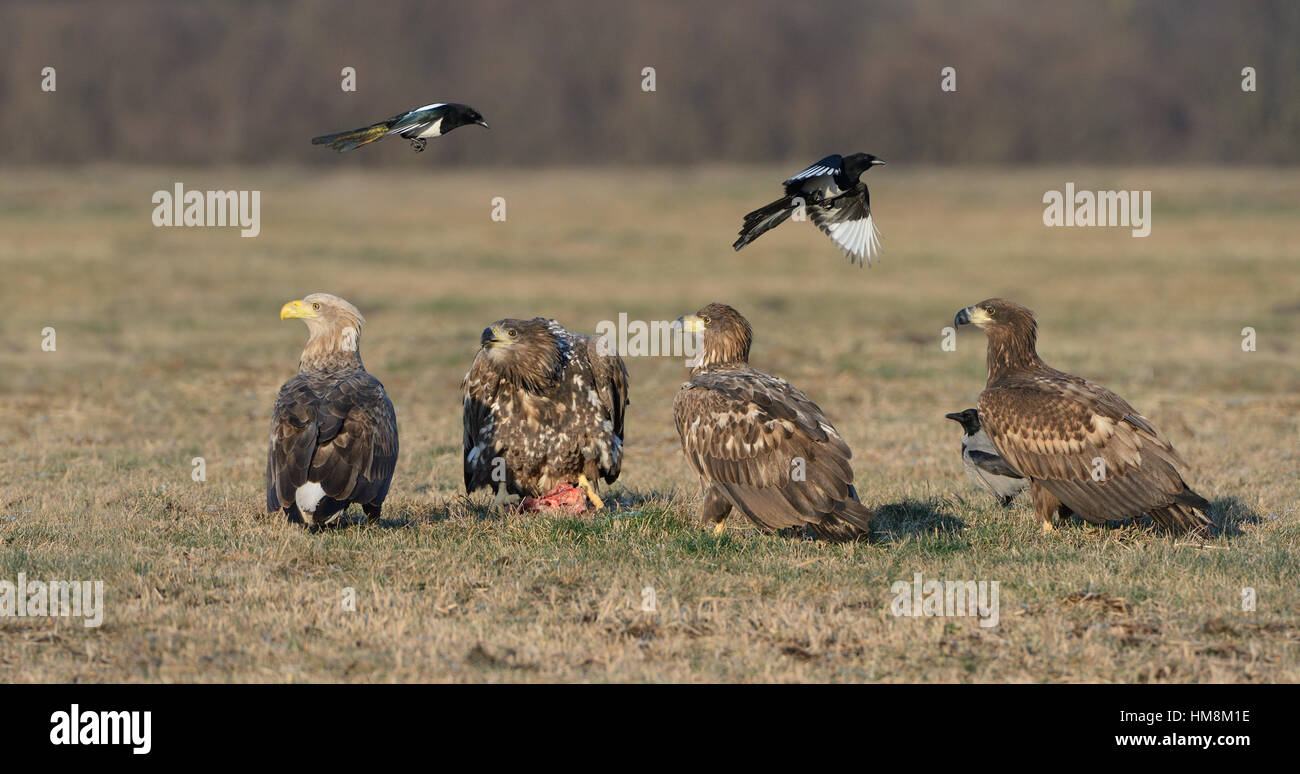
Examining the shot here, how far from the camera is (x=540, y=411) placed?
10828 millimetres

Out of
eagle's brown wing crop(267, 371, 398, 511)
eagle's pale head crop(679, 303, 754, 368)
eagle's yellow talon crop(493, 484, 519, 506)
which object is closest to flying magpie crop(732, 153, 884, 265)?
eagle's pale head crop(679, 303, 754, 368)

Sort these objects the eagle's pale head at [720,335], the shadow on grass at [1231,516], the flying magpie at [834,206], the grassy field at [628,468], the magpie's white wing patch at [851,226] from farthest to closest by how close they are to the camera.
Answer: the eagle's pale head at [720,335]
the magpie's white wing patch at [851,226]
the shadow on grass at [1231,516]
the flying magpie at [834,206]
the grassy field at [628,468]

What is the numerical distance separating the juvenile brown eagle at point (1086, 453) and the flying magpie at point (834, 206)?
1.54 m

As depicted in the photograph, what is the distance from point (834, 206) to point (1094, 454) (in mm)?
2758

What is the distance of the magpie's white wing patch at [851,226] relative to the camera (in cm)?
1048

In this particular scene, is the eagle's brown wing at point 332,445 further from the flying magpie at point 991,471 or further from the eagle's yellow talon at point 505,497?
the flying magpie at point 991,471

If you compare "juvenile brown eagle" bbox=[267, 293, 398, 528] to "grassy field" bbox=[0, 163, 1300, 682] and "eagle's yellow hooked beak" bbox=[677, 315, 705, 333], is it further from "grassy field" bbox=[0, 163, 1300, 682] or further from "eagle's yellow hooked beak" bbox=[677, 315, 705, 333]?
"eagle's yellow hooked beak" bbox=[677, 315, 705, 333]

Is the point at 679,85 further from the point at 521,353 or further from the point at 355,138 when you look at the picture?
the point at 355,138

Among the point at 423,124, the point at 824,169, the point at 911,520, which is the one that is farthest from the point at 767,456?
the point at 423,124

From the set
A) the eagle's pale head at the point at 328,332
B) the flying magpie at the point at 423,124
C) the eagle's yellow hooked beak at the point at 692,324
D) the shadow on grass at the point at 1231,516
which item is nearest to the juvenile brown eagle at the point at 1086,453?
the shadow on grass at the point at 1231,516

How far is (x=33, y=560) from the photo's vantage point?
8.95 meters
